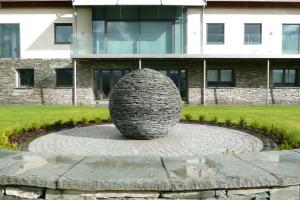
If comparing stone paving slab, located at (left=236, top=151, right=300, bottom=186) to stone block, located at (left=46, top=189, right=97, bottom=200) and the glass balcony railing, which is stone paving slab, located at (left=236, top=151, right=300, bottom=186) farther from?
the glass balcony railing

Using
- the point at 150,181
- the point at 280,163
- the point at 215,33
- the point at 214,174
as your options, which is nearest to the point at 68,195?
the point at 150,181

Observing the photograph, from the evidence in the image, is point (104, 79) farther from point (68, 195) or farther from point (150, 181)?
point (150, 181)

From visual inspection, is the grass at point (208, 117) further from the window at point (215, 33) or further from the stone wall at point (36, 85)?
the window at point (215, 33)

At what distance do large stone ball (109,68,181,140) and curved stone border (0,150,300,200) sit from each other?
3.74m

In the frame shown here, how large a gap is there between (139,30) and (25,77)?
9.28 meters

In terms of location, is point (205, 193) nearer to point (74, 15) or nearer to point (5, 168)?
point (5, 168)

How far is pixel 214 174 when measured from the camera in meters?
4.04

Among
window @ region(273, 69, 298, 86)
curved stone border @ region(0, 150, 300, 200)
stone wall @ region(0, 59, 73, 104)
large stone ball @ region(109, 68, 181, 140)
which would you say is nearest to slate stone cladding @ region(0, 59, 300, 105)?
stone wall @ region(0, 59, 73, 104)

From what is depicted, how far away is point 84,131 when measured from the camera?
10.3 meters

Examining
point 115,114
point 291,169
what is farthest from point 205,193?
point 115,114

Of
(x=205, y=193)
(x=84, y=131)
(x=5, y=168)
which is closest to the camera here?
(x=205, y=193)

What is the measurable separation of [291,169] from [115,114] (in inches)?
194

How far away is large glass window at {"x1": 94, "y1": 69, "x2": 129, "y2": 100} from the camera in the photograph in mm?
26188

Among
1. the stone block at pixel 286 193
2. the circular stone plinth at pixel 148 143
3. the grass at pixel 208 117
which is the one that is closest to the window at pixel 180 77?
the grass at pixel 208 117
